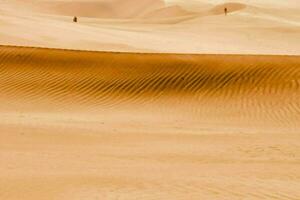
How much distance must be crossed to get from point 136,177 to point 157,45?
19.5 metres

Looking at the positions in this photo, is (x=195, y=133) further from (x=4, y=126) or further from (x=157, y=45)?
(x=157, y=45)

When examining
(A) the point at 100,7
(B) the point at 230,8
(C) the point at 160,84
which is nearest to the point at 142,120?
(C) the point at 160,84

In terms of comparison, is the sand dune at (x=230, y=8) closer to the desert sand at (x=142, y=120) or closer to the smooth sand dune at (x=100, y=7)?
the smooth sand dune at (x=100, y=7)

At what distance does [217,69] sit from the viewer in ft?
56.6

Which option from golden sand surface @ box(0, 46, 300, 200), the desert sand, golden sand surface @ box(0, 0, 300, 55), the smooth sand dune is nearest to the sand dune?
golden sand surface @ box(0, 0, 300, 55)

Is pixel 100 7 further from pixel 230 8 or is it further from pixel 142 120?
pixel 142 120

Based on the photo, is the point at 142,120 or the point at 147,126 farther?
the point at 142,120

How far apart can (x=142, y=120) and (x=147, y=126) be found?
2.60 feet

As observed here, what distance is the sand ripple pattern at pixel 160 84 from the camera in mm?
14789

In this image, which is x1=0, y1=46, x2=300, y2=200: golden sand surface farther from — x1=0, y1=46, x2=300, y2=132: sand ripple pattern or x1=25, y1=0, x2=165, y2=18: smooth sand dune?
x1=25, y1=0, x2=165, y2=18: smooth sand dune

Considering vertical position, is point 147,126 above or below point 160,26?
below

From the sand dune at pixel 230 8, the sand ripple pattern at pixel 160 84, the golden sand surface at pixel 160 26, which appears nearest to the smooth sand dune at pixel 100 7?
the golden sand surface at pixel 160 26

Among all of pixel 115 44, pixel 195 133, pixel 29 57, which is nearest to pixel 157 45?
pixel 115 44

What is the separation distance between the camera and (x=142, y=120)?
13.6 m
